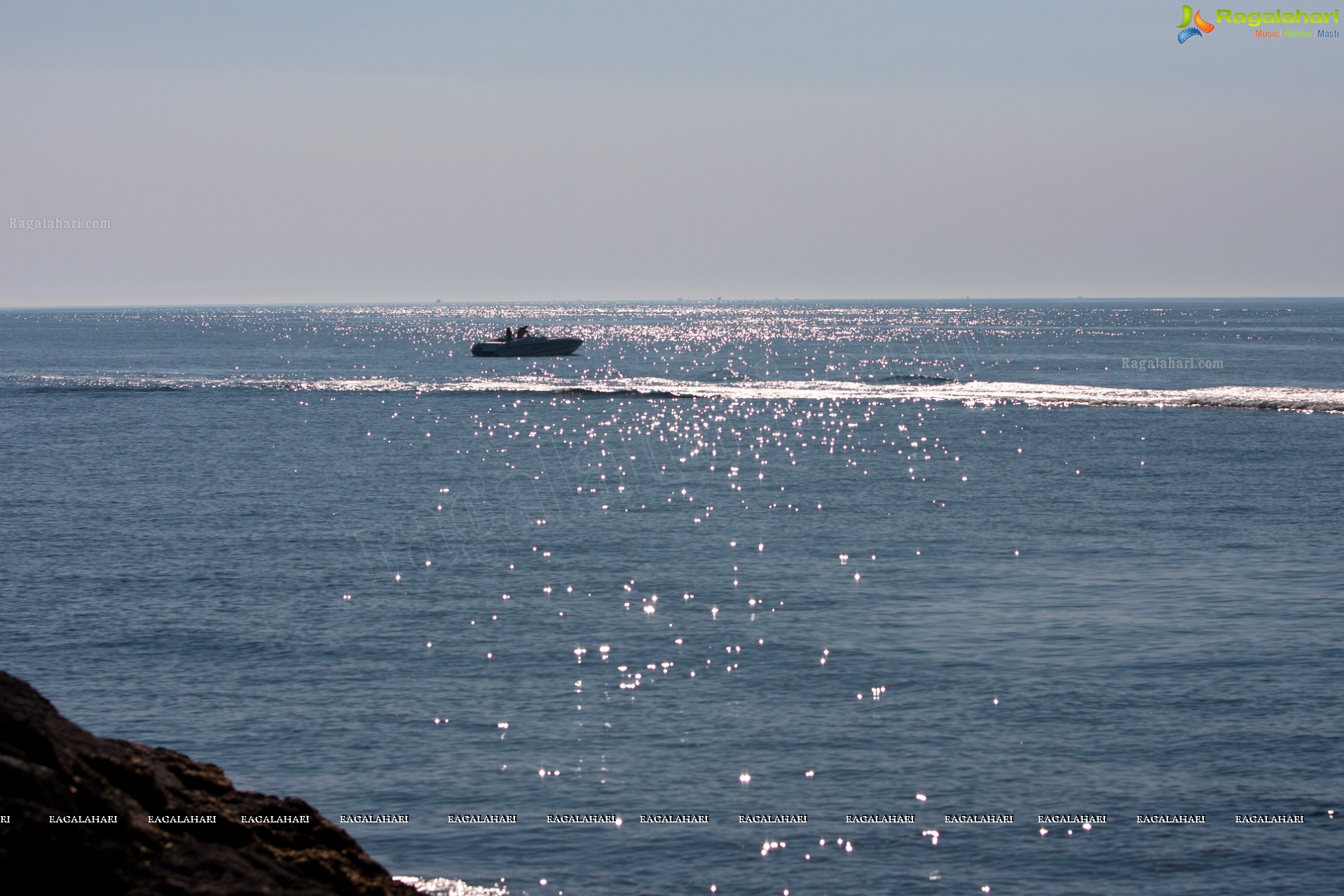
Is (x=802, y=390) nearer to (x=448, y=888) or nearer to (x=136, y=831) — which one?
Answer: (x=448, y=888)

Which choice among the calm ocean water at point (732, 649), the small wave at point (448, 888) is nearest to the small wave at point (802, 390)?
the calm ocean water at point (732, 649)

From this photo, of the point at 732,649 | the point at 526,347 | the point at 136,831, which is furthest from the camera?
the point at 526,347

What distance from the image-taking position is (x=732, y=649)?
2748 cm

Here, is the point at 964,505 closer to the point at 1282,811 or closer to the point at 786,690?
the point at 786,690

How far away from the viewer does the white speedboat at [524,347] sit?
143 metres

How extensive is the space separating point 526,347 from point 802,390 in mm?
38441

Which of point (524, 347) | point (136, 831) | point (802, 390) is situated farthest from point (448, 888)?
point (524, 347)

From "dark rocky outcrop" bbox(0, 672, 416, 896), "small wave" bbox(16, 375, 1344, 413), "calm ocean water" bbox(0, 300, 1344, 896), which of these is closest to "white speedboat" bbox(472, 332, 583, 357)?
"small wave" bbox(16, 375, 1344, 413)

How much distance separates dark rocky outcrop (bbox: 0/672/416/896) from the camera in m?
9.28

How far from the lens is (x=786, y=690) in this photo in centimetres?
2442

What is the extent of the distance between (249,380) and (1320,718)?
11720cm

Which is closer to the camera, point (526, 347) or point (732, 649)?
point (732, 649)

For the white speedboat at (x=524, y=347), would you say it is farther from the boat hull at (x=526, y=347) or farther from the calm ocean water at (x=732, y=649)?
the calm ocean water at (x=732, y=649)

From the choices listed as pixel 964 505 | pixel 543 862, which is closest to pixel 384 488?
pixel 964 505
